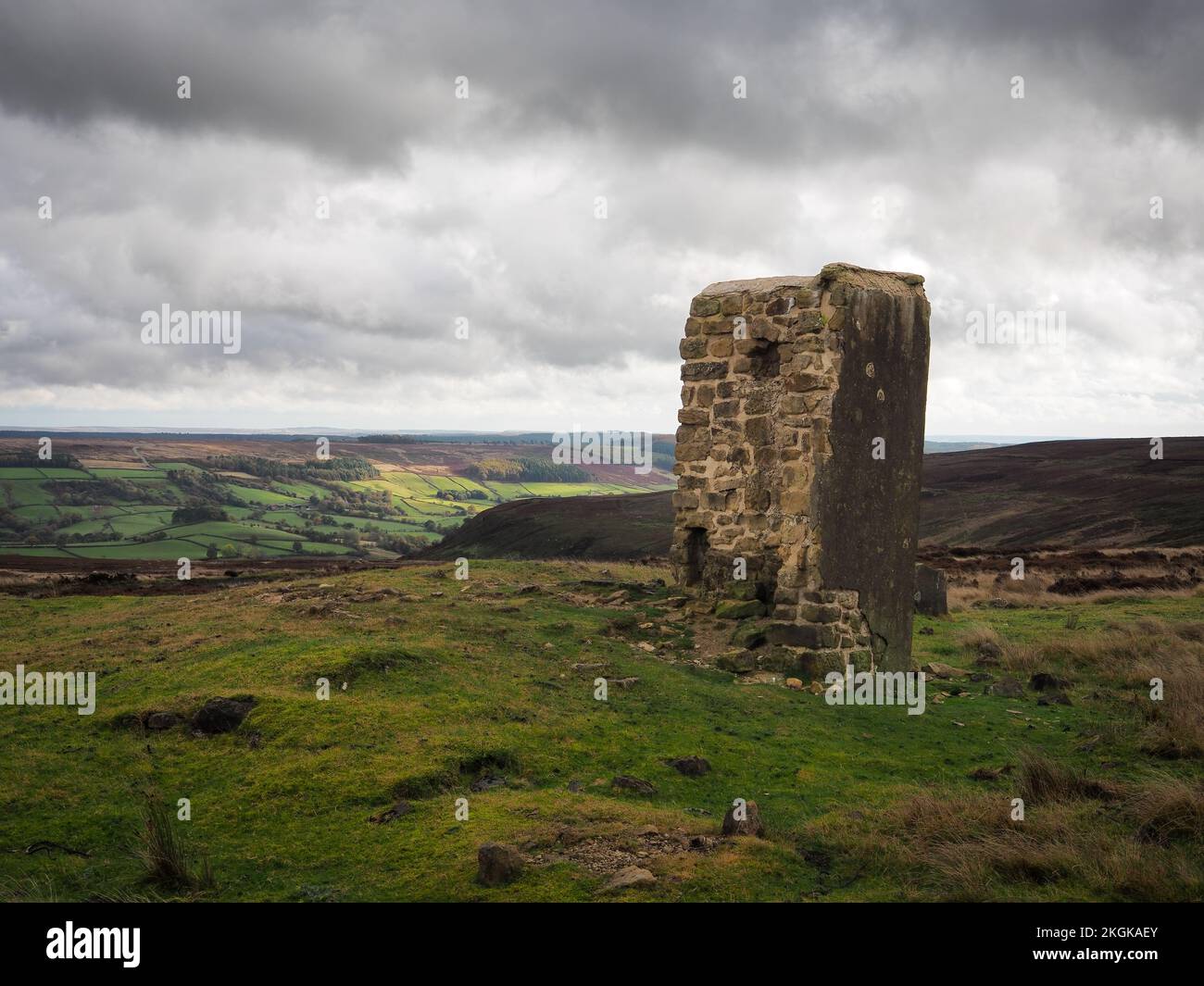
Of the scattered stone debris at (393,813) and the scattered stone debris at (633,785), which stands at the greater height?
the scattered stone debris at (393,813)

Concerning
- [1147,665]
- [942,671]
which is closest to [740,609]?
[942,671]

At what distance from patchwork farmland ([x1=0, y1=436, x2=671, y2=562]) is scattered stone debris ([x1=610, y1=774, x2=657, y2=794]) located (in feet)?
107

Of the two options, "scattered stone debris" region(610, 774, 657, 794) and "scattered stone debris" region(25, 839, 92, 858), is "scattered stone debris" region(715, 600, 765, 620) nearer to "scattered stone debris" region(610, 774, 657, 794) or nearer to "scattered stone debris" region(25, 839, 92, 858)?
"scattered stone debris" region(610, 774, 657, 794)

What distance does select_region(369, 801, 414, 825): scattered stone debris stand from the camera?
6.62 metres

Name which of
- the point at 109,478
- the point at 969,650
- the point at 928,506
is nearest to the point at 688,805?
the point at 969,650

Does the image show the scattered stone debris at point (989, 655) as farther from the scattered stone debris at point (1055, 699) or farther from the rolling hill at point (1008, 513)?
the rolling hill at point (1008, 513)

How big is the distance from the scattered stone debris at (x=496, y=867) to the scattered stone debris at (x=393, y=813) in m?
1.45

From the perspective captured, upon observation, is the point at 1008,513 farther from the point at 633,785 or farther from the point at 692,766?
the point at 633,785

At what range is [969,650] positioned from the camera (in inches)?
593

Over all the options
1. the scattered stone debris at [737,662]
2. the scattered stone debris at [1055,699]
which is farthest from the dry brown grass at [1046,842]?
the scattered stone debris at [737,662]

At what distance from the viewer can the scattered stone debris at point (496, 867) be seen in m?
5.28

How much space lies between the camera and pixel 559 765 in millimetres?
8031

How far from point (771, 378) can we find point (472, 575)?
726cm
